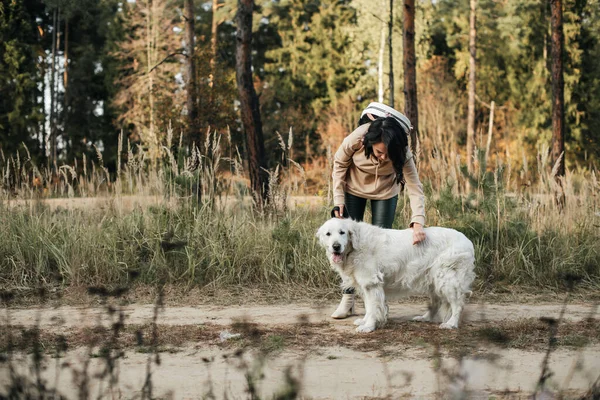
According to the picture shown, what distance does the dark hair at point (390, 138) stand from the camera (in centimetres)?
550

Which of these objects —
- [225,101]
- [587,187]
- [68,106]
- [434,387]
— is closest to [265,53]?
[68,106]

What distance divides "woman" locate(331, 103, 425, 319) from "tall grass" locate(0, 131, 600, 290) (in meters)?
1.66

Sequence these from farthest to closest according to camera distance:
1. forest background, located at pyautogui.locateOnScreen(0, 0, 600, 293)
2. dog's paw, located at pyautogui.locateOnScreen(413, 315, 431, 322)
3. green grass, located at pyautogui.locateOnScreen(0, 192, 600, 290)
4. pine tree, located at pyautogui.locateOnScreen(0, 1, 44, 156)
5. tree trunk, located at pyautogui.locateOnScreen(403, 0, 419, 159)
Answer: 1. pine tree, located at pyautogui.locateOnScreen(0, 1, 44, 156)
2. tree trunk, located at pyautogui.locateOnScreen(403, 0, 419, 159)
3. forest background, located at pyautogui.locateOnScreen(0, 0, 600, 293)
4. green grass, located at pyautogui.locateOnScreen(0, 192, 600, 290)
5. dog's paw, located at pyautogui.locateOnScreen(413, 315, 431, 322)

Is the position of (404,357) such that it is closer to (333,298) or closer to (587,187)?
(333,298)

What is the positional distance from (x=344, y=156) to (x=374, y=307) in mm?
1396

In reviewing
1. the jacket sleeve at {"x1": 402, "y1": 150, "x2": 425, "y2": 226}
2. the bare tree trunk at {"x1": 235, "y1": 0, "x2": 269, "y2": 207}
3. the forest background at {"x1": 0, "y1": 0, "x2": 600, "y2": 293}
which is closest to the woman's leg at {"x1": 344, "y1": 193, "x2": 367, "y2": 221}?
the jacket sleeve at {"x1": 402, "y1": 150, "x2": 425, "y2": 226}

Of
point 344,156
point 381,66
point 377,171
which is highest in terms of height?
point 381,66

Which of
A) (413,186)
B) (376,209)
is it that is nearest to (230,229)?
(376,209)

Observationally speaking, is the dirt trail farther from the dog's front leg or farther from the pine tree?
the pine tree

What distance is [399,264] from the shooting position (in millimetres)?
5555

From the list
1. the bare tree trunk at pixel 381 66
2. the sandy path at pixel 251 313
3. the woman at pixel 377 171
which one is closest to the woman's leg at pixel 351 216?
the woman at pixel 377 171

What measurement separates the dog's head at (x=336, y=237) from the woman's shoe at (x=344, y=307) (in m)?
0.82

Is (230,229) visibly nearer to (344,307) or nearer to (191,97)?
(344,307)

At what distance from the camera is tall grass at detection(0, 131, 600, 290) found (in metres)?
7.61
